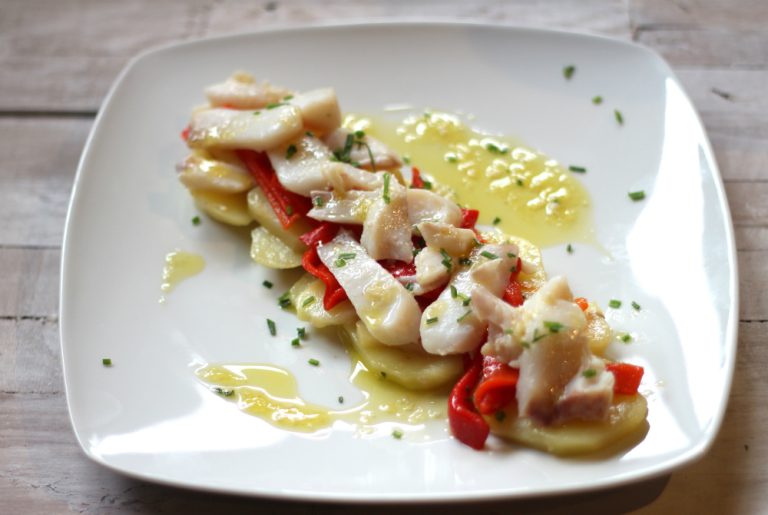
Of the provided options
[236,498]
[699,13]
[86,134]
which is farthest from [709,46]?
[236,498]

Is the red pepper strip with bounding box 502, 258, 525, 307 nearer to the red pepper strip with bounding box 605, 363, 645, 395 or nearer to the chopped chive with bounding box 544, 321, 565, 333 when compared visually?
the chopped chive with bounding box 544, 321, 565, 333

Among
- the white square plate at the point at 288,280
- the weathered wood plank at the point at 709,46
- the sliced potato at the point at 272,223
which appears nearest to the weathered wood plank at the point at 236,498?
the white square plate at the point at 288,280

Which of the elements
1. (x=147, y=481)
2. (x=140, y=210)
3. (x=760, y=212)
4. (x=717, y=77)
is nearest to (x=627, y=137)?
(x=760, y=212)

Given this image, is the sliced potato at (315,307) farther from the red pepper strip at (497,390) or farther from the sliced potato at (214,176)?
the red pepper strip at (497,390)

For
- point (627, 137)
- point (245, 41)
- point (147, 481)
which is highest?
point (245, 41)

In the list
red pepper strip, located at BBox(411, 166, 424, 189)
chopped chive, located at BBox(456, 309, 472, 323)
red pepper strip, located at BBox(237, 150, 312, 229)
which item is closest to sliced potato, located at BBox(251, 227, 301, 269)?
red pepper strip, located at BBox(237, 150, 312, 229)

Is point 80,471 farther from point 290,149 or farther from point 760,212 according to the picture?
point 760,212
